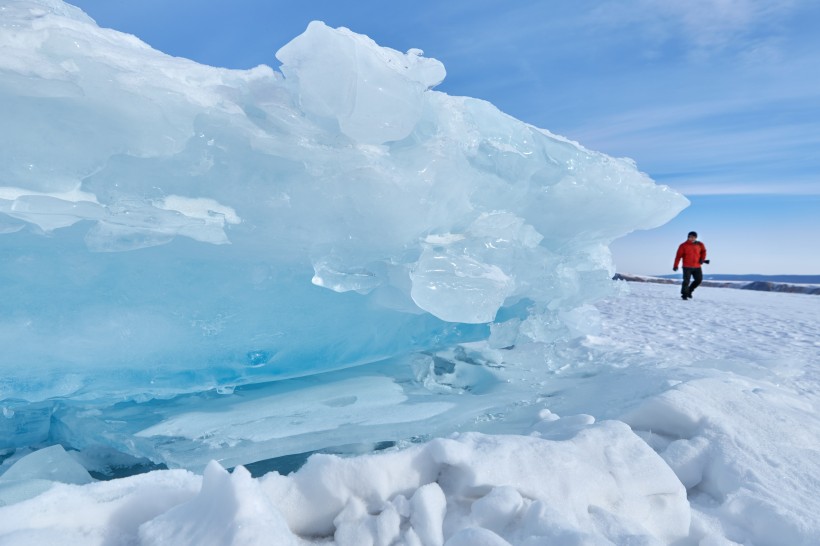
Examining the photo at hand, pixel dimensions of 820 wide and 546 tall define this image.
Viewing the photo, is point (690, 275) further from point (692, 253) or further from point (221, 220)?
point (221, 220)

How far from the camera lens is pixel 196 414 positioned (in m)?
2.70

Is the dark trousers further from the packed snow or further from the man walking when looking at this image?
the packed snow

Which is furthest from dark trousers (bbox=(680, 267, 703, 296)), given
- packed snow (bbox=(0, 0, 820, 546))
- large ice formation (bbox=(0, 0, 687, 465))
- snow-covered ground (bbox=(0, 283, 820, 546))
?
snow-covered ground (bbox=(0, 283, 820, 546))

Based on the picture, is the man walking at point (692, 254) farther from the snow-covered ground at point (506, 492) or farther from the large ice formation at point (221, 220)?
the snow-covered ground at point (506, 492)

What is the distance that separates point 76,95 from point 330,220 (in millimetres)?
1129

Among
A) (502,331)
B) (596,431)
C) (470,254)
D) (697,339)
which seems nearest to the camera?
(596,431)

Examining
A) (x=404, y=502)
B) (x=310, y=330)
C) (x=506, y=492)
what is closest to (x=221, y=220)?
(x=310, y=330)

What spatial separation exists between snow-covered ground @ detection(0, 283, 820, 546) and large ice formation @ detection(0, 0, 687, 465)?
0.55 metres

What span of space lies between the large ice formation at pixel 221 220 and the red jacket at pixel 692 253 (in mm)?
7469

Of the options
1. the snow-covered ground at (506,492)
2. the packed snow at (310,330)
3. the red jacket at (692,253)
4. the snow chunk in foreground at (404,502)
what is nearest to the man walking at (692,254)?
the red jacket at (692,253)

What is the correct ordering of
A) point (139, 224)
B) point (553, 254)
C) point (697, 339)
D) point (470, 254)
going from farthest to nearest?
1. point (697, 339)
2. point (553, 254)
3. point (470, 254)
4. point (139, 224)

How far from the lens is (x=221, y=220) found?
7.61ft

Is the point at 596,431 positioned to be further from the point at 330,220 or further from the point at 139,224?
the point at 139,224

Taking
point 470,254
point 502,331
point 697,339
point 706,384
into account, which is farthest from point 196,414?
point 697,339
